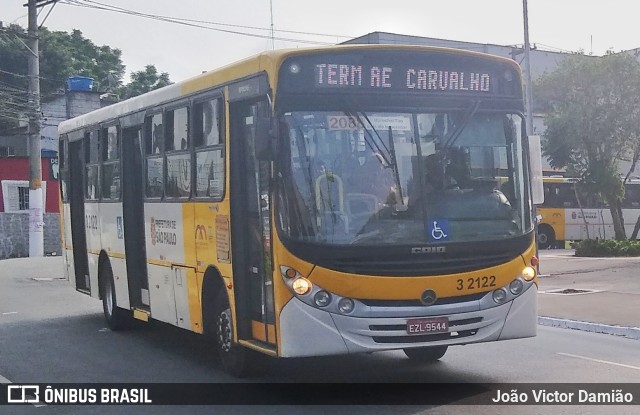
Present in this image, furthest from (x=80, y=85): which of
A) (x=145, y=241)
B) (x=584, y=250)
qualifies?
(x=145, y=241)

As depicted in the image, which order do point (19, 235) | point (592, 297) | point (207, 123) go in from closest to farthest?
point (207, 123)
point (592, 297)
point (19, 235)

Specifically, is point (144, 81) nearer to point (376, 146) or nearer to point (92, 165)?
point (92, 165)

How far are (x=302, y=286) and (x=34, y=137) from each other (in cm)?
3153

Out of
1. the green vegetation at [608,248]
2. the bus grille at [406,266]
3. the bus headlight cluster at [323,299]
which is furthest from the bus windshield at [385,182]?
the green vegetation at [608,248]

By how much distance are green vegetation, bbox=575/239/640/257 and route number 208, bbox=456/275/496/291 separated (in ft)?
79.0

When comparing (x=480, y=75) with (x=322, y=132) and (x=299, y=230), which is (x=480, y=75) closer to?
(x=322, y=132)

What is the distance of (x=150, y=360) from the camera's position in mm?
11844

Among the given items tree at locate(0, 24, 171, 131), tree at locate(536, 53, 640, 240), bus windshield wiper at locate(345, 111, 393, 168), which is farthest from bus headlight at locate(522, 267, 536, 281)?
tree at locate(0, 24, 171, 131)

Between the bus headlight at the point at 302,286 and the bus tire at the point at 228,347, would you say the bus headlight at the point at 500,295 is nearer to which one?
the bus headlight at the point at 302,286

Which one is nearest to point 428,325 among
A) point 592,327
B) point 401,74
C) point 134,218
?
point 401,74

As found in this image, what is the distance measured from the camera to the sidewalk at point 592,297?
1471cm

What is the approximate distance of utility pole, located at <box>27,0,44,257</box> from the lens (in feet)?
124

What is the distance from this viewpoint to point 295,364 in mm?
11172

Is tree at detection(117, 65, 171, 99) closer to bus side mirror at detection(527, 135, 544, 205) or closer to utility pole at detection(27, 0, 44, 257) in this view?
utility pole at detection(27, 0, 44, 257)
